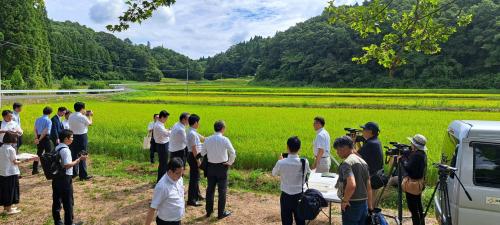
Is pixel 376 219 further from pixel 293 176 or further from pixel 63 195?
pixel 63 195

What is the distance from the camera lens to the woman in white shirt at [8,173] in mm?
6496

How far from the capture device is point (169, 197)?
4.13 meters

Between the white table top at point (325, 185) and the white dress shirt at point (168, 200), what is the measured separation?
6.98 feet

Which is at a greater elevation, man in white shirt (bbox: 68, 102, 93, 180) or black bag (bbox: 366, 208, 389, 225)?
man in white shirt (bbox: 68, 102, 93, 180)

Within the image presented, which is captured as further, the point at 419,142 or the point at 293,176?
the point at 419,142

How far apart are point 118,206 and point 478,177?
606cm

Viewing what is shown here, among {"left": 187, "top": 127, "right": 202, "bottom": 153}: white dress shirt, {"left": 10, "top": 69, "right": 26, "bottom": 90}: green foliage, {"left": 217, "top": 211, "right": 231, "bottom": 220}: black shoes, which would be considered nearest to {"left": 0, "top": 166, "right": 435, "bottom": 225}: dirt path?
{"left": 217, "top": 211, "right": 231, "bottom": 220}: black shoes

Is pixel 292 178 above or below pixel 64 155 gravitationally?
below

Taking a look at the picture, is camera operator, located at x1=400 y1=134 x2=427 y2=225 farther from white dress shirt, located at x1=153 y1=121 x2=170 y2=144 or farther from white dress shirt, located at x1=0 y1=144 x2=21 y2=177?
white dress shirt, located at x1=0 y1=144 x2=21 y2=177

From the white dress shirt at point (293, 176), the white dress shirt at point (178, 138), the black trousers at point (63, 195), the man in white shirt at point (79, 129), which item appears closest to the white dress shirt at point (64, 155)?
the black trousers at point (63, 195)

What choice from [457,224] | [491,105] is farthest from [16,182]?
[491,105]

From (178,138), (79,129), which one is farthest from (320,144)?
(79,129)

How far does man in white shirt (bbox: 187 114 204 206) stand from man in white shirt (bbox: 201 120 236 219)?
0.56 metres

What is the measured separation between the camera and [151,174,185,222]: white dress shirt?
407cm
